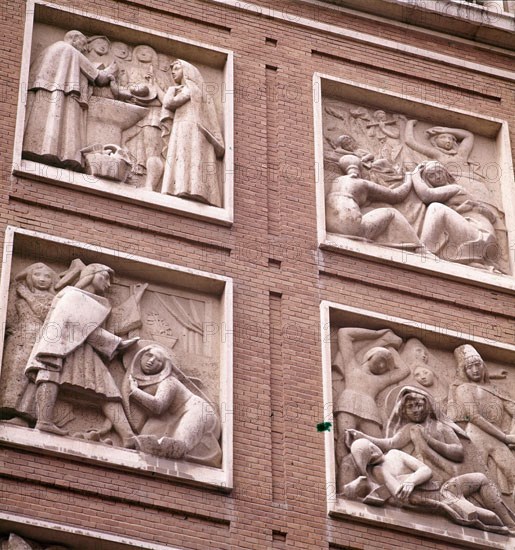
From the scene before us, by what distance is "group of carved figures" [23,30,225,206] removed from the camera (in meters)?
19.7

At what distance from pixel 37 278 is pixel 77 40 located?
3.08 meters

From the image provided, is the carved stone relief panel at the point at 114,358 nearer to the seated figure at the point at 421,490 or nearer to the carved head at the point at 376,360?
the seated figure at the point at 421,490

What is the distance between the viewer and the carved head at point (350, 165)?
20.8 metres

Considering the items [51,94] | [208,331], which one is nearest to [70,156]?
[51,94]

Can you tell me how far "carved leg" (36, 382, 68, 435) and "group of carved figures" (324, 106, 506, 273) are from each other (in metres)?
3.78

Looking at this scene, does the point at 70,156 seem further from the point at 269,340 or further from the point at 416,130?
the point at 416,130

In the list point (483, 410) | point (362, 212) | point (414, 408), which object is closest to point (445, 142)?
point (362, 212)

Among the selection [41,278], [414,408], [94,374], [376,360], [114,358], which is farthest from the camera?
[376,360]

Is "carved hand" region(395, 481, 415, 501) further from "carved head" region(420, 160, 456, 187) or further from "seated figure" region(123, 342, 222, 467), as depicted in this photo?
"carved head" region(420, 160, 456, 187)

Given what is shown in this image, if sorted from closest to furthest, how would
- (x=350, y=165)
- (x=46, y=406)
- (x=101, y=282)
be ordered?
1. (x=46, y=406)
2. (x=101, y=282)
3. (x=350, y=165)

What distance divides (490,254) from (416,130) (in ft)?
5.65

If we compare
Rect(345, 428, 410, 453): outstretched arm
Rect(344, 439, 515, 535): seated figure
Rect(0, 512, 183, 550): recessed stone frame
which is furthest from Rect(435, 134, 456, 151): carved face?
Rect(0, 512, 183, 550): recessed stone frame

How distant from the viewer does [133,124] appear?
20297 millimetres

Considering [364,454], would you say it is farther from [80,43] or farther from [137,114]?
[80,43]
